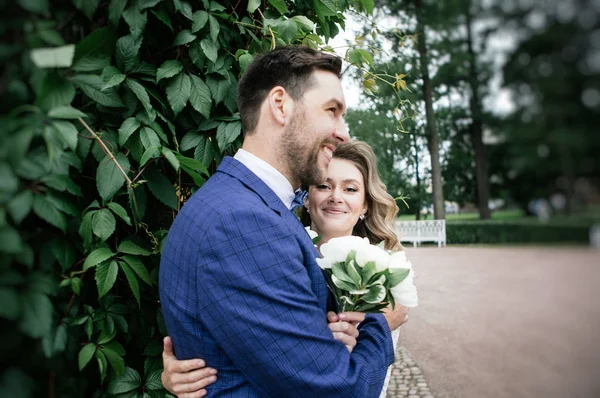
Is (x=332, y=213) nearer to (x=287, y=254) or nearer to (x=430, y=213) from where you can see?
(x=430, y=213)

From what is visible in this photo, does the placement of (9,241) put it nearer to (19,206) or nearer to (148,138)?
(19,206)

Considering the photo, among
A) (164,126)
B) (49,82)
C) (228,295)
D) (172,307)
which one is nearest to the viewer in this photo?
(49,82)

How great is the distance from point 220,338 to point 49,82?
2.46ft

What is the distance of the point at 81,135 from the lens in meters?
1.31

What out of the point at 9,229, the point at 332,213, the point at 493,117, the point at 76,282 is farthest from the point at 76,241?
the point at 332,213

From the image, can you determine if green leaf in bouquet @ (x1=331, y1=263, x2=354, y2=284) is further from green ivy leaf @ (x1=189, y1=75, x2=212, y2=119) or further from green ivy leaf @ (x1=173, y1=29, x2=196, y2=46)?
green ivy leaf @ (x1=173, y1=29, x2=196, y2=46)

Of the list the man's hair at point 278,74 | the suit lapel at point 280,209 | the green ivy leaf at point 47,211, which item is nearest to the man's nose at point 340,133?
the man's hair at point 278,74

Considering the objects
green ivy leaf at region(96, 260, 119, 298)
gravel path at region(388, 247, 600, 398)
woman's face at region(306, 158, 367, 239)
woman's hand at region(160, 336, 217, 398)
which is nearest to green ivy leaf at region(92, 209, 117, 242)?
green ivy leaf at region(96, 260, 119, 298)

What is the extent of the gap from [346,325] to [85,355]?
0.79 m

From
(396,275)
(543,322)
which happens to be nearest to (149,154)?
(396,275)

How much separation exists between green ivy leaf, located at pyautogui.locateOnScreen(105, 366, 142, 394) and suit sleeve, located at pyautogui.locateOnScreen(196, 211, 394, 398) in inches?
21.5

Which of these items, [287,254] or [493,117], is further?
[287,254]

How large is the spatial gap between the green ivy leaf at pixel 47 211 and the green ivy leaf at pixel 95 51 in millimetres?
361

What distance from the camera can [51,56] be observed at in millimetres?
921
